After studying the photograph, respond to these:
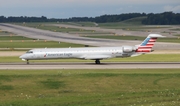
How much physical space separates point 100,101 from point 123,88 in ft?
32.0

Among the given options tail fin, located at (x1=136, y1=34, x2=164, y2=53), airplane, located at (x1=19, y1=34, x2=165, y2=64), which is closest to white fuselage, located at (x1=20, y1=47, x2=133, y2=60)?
airplane, located at (x1=19, y1=34, x2=165, y2=64)

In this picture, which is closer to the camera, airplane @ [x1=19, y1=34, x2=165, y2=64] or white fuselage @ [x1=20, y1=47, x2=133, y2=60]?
airplane @ [x1=19, y1=34, x2=165, y2=64]

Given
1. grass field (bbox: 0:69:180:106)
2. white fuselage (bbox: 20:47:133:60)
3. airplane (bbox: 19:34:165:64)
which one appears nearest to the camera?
→ grass field (bbox: 0:69:180:106)

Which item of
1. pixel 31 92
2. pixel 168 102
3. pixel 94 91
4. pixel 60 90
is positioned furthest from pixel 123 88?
pixel 168 102

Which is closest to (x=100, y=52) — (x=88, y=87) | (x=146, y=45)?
(x=146, y=45)

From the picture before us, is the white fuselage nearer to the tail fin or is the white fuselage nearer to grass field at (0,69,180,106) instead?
the tail fin

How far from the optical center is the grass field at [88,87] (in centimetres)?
2695

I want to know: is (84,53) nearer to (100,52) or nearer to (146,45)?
(100,52)

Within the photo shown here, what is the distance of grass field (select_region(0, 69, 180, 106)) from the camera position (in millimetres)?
26953

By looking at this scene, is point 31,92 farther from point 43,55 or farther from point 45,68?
point 43,55

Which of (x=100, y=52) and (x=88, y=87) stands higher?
(x=100, y=52)

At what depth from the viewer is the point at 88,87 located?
116 ft

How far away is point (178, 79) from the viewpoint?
37.8 metres

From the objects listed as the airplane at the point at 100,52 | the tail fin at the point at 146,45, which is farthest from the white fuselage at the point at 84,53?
the tail fin at the point at 146,45
